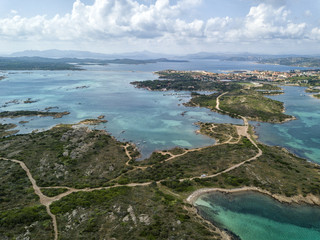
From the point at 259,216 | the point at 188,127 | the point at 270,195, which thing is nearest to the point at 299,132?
the point at 188,127

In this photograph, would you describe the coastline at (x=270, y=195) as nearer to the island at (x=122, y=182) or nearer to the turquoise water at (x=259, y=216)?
the island at (x=122, y=182)

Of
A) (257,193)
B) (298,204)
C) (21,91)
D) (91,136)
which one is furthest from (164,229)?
(21,91)

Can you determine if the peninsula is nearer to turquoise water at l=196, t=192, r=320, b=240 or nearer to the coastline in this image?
the coastline

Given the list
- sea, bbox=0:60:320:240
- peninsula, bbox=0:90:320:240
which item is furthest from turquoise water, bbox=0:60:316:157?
peninsula, bbox=0:90:320:240

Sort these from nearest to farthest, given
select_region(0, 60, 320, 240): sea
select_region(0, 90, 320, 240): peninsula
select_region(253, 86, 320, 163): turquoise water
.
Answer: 1. select_region(0, 90, 320, 240): peninsula
2. select_region(0, 60, 320, 240): sea
3. select_region(253, 86, 320, 163): turquoise water

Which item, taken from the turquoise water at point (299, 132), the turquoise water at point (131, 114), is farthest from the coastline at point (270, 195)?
the turquoise water at point (131, 114)

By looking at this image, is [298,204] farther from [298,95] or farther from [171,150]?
[298,95]

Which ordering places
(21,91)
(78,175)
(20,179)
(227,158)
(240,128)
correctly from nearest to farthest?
(20,179) → (78,175) → (227,158) → (240,128) → (21,91)
